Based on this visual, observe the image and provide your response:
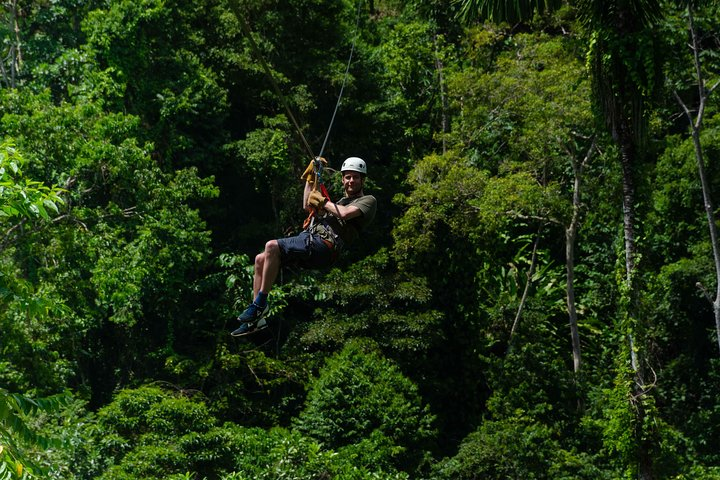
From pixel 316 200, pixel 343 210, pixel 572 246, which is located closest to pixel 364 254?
pixel 572 246

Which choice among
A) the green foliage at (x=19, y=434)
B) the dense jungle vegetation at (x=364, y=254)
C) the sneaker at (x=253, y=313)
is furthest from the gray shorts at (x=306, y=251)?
the dense jungle vegetation at (x=364, y=254)

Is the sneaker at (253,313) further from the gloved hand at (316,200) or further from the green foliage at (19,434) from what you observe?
the green foliage at (19,434)

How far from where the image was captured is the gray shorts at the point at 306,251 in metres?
7.26

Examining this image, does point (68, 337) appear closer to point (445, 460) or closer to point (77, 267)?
point (77, 267)

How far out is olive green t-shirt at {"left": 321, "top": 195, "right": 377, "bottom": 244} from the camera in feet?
24.5

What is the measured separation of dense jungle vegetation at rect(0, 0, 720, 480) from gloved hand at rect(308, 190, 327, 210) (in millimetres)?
6694

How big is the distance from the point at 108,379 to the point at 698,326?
31.1 feet

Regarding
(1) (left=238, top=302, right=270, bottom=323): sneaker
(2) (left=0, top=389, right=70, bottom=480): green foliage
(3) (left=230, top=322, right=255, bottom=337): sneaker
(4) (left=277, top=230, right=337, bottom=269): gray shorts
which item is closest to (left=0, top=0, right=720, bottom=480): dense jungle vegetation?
(3) (left=230, top=322, right=255, bottom=337): sneaker

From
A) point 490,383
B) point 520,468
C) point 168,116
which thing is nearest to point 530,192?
point 490,383

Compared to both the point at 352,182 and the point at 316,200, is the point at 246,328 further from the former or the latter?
the point at 352,182

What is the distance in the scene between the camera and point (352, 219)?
7.48 meters

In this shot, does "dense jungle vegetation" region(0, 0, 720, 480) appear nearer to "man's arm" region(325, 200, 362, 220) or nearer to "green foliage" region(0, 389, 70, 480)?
"man's arm" region(325, 200, 362, 220)

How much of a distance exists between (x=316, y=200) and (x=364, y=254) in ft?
39.1

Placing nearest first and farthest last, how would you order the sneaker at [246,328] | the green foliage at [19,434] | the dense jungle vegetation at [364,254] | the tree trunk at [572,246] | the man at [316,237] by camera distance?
the green foliage at [19,434] → the man at [316,237] → the sneaker at [246,328] → the dense jungle vegetation at [364,254] → the tree trunk at [572,246]
